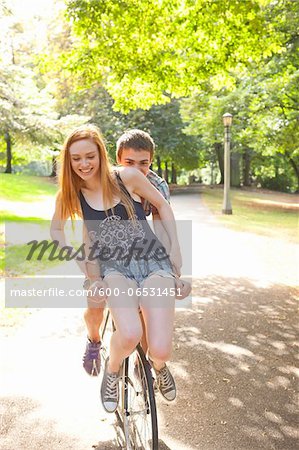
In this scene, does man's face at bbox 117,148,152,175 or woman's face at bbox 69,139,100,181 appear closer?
woman's face at bbox 69,139,100,181

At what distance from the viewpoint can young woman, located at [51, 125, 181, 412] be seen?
9.55ft

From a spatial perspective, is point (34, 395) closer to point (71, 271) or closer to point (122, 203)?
point (122, 203)

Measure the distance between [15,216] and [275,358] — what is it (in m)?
12.8

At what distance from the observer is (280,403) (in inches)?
156

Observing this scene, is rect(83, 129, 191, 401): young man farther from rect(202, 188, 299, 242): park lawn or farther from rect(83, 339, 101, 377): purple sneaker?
rect(202, 188, 299, 242): park lawn

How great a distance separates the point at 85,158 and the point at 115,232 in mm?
527

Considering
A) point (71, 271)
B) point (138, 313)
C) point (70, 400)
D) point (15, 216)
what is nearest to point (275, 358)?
point (70, 400)

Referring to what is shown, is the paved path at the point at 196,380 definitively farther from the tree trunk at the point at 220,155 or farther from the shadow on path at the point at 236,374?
the tree trunk at the point at 220,155

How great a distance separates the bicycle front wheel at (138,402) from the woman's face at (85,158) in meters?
1.17

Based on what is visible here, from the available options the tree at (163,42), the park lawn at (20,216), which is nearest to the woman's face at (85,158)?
the park lawn at (20,216)

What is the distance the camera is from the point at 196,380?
→ 173 inches

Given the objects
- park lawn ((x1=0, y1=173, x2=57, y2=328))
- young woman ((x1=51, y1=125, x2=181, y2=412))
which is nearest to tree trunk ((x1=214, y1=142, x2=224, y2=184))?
park lawn ((x1=0, y1=173, x2=57, y2=328))

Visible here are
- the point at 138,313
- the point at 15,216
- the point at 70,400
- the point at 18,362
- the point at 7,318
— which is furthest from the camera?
the point at 15,216

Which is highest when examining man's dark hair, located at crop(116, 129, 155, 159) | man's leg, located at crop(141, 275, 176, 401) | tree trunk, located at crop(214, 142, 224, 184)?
tree trunk, located at crop(214, 142, 224, 184)
